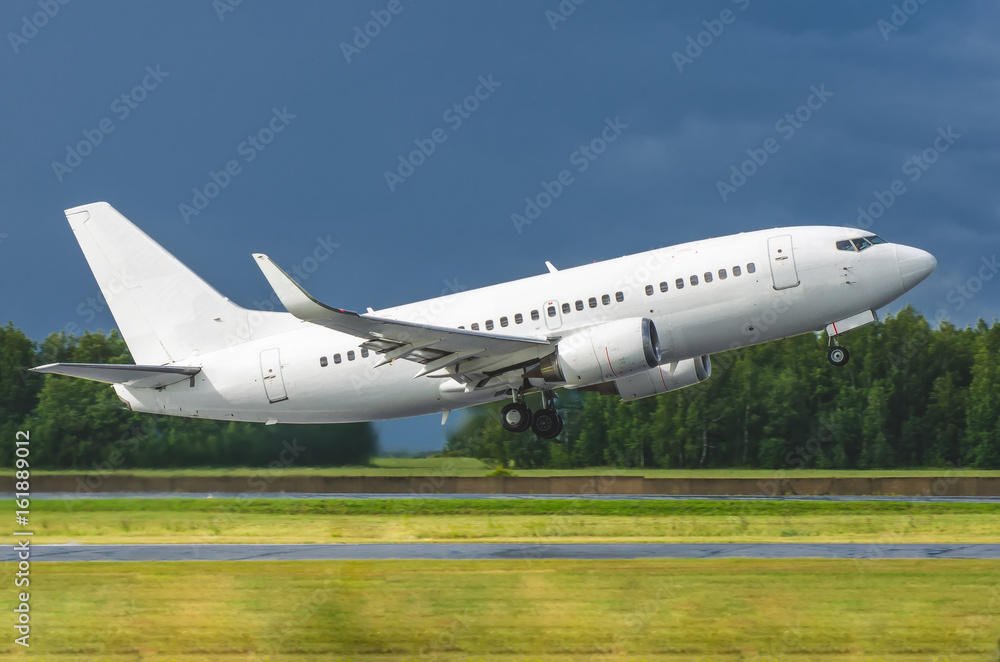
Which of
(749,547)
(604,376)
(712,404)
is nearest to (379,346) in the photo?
(604,376)

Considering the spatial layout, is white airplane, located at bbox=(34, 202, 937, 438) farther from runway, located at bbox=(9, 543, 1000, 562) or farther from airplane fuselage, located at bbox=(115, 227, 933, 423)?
runway, located at bbox=(9, 543, 1000, 562)

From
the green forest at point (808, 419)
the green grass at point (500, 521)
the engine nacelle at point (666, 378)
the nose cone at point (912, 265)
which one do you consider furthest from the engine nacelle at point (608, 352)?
the green forest at point (808, 419)

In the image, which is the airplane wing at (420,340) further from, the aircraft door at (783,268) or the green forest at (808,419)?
the green forest at (808,419)

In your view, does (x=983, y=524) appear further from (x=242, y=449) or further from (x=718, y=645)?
(x=242, y=449)

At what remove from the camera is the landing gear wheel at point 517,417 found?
33406 millimetres

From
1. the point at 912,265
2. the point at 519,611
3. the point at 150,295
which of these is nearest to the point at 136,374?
the point at 150,295

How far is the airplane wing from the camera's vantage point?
26.4 meters

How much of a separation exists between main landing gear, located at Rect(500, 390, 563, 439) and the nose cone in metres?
10.6

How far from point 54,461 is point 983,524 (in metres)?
33.8

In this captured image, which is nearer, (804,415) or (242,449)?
(242,449)

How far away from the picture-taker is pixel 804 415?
75.6 meters

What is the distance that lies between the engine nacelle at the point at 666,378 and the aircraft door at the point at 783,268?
5252mm

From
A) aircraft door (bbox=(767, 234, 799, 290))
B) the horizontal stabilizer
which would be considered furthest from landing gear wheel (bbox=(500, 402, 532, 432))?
the horizontal stabilizer

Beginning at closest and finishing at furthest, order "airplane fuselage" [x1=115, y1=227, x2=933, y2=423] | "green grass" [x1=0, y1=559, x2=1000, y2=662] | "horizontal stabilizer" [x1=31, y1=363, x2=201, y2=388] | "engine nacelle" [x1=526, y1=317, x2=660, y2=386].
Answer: "green grass" [x1=0, y1=559, x2=1000, y2=662] → "engine nacelle" [x1=526, y1=317, x2=660, y2=386] → "airplane fuselage" [x1=115, y1=227, x2=933, y2=423] → "horizontal stabilizer" [x1=31, y1=363, x2=201, y2=388]
